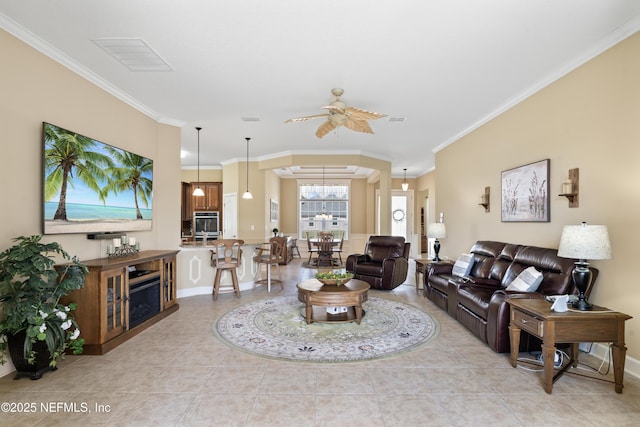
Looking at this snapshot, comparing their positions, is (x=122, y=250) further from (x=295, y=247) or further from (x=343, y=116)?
(x=295, y=247)

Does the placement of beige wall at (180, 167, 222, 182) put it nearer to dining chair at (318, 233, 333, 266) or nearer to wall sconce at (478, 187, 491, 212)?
dining chair at (318, 233, 333, 266)

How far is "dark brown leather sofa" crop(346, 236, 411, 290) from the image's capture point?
18.9 feet

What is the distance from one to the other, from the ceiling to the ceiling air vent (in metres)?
0.03

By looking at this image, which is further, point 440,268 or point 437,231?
point 437,231

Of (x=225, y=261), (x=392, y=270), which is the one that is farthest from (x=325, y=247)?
(x=225, y=261)

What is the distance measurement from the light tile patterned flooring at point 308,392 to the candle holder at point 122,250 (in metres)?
1.06

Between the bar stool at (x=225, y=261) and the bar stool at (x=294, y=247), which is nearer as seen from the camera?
the bar stool at (x=225, y=261)

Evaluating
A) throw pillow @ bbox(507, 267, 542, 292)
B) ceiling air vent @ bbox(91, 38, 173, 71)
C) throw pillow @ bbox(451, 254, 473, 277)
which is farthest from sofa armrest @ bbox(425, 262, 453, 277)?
ceiling air vent @ bbox(91, 38, 173, 71)

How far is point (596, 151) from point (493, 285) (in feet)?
5.68

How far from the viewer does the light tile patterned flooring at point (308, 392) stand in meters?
2.09

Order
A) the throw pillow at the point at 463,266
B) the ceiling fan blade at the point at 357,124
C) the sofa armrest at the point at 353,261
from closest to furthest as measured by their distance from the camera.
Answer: the ceiling fan blade at the point at 357,124
the throw pillow at the point at 463,266
the sofa armrest at the point at 353,261

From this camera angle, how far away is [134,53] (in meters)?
3.10

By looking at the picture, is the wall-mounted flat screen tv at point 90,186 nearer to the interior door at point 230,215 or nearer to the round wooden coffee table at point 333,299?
A: the round wooden coffee table at point 333,299

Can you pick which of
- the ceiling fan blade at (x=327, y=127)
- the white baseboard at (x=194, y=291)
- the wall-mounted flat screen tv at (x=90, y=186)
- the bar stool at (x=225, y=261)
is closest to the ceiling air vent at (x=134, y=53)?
the wall-mounted flat screen tv at (x=90, y=186)
